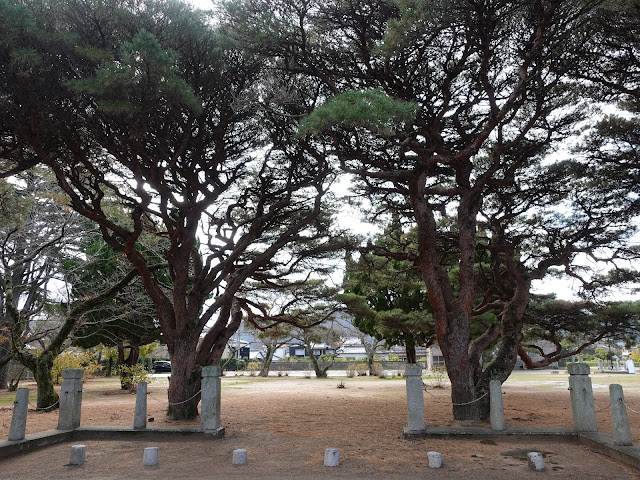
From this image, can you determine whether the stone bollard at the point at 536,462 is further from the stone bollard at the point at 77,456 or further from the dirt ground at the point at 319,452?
the stone bollard at the point at 77,456

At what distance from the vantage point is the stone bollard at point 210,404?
27.1ft

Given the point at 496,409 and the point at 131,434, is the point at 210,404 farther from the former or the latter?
the point at 496,409

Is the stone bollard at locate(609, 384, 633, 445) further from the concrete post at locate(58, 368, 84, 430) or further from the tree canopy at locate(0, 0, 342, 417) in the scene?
the concrete post at locate(58, 368, 84, 430)

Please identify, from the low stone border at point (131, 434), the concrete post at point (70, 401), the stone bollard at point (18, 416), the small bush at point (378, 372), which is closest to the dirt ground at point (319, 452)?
the low stone border at point (131, 434)

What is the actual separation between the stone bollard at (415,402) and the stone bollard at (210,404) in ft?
11.0

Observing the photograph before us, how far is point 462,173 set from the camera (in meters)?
10.0

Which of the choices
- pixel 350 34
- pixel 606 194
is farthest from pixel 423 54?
pixel 606 194

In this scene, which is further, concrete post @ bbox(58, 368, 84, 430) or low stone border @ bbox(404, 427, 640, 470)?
concrete post @ bbox(58, 368, 84, 430)

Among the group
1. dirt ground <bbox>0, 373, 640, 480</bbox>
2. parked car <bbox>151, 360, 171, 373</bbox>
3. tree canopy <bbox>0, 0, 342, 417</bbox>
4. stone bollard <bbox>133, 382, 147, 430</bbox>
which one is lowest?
parked car <bbox>151, 360, 171, 373</bbox>

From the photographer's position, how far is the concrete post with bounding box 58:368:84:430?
843cm

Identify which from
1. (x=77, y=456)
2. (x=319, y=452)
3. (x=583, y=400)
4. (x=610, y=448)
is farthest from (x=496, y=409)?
(x=77, y=456)

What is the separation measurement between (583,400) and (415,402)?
2.73 meters

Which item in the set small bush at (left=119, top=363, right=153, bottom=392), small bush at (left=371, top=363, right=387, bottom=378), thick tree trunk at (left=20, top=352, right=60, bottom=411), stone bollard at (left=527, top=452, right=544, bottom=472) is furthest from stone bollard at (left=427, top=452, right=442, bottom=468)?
small bush at (left=371, top=363, right=387, bottom=378)

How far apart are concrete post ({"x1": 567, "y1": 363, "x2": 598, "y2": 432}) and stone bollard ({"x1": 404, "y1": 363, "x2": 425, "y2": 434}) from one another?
2.45 meters
